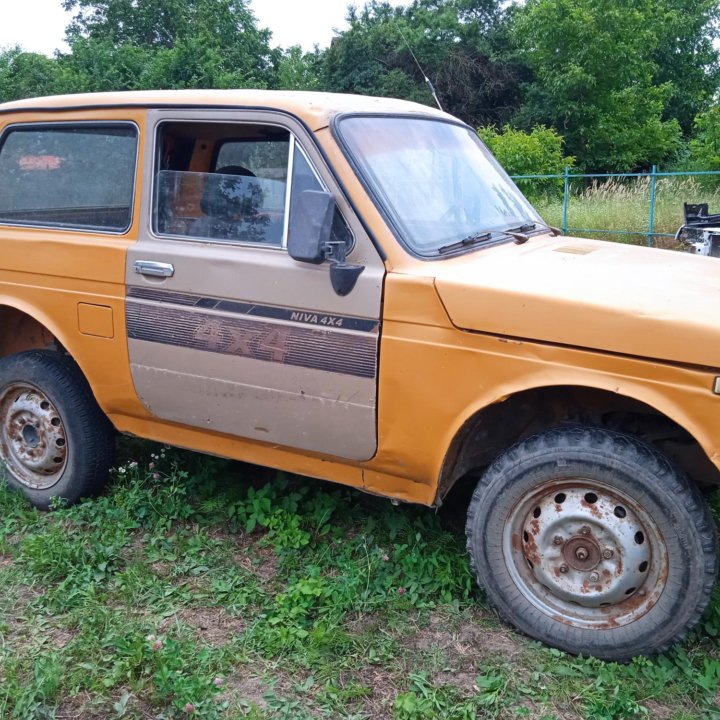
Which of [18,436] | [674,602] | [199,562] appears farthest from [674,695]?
[18,436]

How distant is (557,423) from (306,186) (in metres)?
1.43

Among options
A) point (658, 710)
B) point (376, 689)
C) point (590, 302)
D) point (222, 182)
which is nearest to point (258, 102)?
point (222, 182)

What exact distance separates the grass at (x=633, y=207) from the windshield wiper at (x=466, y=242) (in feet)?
34.0

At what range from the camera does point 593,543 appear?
3066mm

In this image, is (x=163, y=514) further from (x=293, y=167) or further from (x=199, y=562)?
(x=293, y=167)

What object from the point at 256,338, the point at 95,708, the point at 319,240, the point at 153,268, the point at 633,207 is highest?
the point at 633,207

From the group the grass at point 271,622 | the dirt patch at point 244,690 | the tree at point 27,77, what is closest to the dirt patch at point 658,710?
the grass at point 271,622

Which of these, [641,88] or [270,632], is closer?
[270,632]

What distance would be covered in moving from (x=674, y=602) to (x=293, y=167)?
2.26 metres

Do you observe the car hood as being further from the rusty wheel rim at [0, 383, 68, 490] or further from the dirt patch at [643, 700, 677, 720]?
the rusty wheel rim at [0, 383, 68, 490]

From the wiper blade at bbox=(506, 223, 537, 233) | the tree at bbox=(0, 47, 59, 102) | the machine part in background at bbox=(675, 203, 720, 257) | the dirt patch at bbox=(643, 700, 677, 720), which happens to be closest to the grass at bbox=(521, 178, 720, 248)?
the machine part in background at bbox=(675, 203, 720, 257)

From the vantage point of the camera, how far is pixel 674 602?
2939mm

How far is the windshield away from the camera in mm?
3357

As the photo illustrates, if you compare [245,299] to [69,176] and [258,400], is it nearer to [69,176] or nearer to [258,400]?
[258,400]
